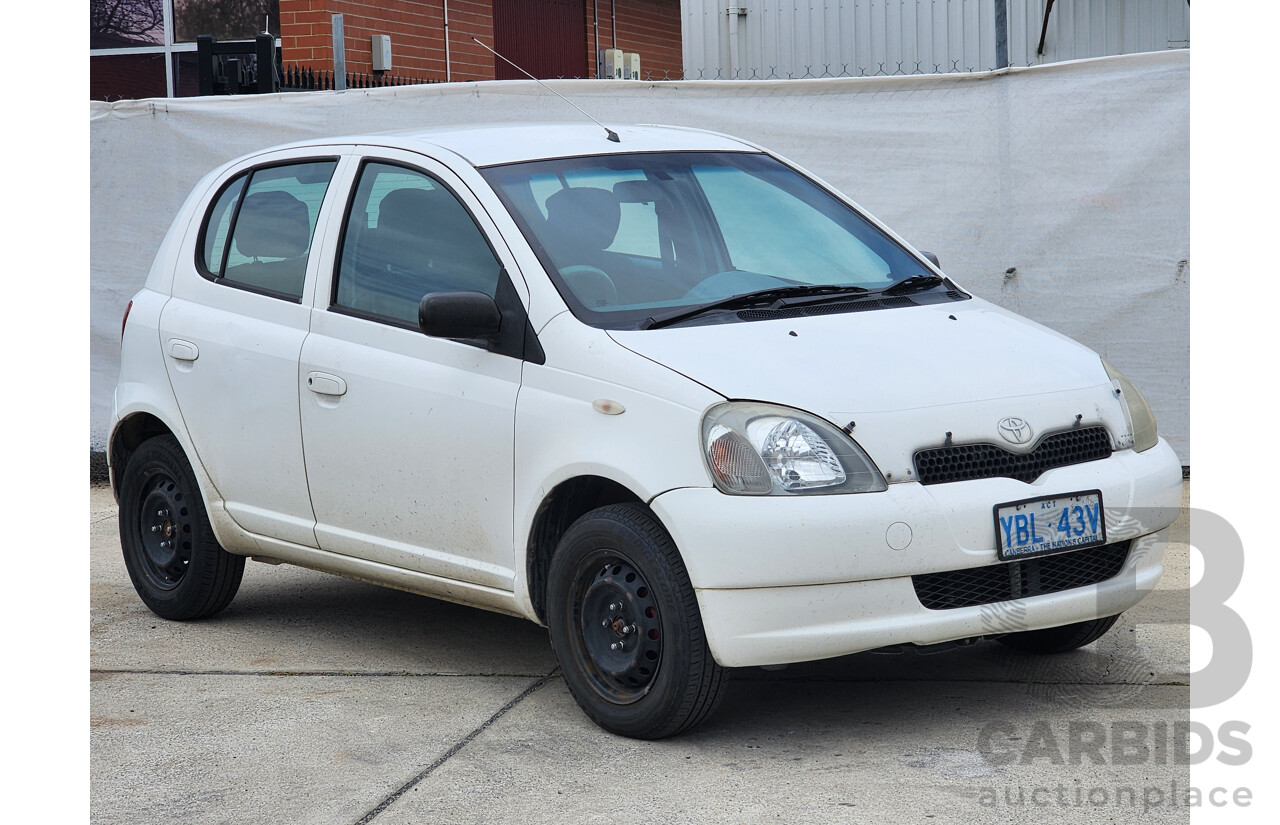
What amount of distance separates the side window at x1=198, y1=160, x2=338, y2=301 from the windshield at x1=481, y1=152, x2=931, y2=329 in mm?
971

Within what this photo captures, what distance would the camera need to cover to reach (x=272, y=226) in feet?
19.7

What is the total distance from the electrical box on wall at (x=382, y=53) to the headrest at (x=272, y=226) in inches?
277

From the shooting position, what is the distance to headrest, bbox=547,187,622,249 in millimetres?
5148

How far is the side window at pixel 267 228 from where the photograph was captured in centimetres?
581

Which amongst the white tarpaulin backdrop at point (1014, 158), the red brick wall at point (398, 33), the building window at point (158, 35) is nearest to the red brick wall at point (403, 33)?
the red brick wall at point (398, 33)

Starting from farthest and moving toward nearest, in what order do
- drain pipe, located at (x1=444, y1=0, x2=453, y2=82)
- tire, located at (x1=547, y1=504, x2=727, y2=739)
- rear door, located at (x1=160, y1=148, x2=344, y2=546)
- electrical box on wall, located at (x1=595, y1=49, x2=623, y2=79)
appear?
electrical box on wall, located at (x1=595, y1=49, x2=623, y2=79) < drain pipe, located at (x1=444, y1=0, x2=453, y2=82) < rear door, located at (x1=160, y1=148, x2=344, y2=546) < tire, located at (x1=547, y1=504, x2=727, y2=739)

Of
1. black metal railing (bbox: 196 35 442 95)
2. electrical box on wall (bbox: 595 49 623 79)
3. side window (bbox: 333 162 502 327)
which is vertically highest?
electrical box on wall (bbox: 595 49 623 79)

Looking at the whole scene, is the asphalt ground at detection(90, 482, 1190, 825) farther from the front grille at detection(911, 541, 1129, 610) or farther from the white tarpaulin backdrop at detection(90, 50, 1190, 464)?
the white tarpaulin backdrop at detection(90, 50, 1190, 464)

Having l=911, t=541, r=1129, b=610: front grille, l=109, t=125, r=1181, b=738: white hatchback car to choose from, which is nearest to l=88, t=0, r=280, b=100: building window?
l=109, t=125, r=1181, b=738: white hatchback car

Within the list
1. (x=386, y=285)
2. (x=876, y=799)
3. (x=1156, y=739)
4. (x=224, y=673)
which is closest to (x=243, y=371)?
(x=386, y=285)

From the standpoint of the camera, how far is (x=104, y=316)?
9703 mm

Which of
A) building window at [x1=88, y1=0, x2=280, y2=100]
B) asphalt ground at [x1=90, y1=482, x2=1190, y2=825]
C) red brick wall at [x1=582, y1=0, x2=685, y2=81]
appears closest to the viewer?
asphalt ground at [x1=90, y1=482, x2=1190, y2=825]

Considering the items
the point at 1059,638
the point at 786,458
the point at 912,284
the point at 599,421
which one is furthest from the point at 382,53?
the point at 786,458

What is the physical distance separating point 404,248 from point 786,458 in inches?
72.1
